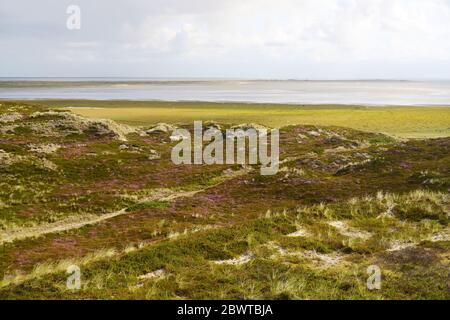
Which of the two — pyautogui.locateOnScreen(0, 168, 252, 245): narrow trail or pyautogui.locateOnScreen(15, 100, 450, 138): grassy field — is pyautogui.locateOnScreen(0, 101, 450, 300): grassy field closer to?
pyautogui.locateOnScreen(0, 168, 252, 245): narrow trail

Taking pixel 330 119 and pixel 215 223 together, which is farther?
pixel 330 119

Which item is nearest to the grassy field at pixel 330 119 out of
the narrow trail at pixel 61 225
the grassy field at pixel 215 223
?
the grassy field at pixel 215 223

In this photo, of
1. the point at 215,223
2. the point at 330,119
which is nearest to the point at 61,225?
the point at 215,223

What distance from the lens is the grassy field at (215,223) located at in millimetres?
17797

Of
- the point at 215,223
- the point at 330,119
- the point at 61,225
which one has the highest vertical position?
the point at 330,119

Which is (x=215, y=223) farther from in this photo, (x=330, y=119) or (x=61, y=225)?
(x=330, y=119)

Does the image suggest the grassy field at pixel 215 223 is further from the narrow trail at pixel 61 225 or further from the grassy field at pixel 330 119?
the grassy field at pixel 330 119

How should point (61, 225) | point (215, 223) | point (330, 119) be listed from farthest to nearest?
point (330, 119) < point (61, 225) < point (215, 223)

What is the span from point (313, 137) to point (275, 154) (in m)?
18.3

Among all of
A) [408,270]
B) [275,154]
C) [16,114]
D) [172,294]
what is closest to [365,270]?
[408,270]

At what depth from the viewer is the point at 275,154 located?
6569 cm

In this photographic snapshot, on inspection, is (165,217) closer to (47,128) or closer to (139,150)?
(139,150)

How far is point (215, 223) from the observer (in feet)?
104

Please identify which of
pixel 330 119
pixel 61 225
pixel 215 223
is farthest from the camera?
pixel 330 119
